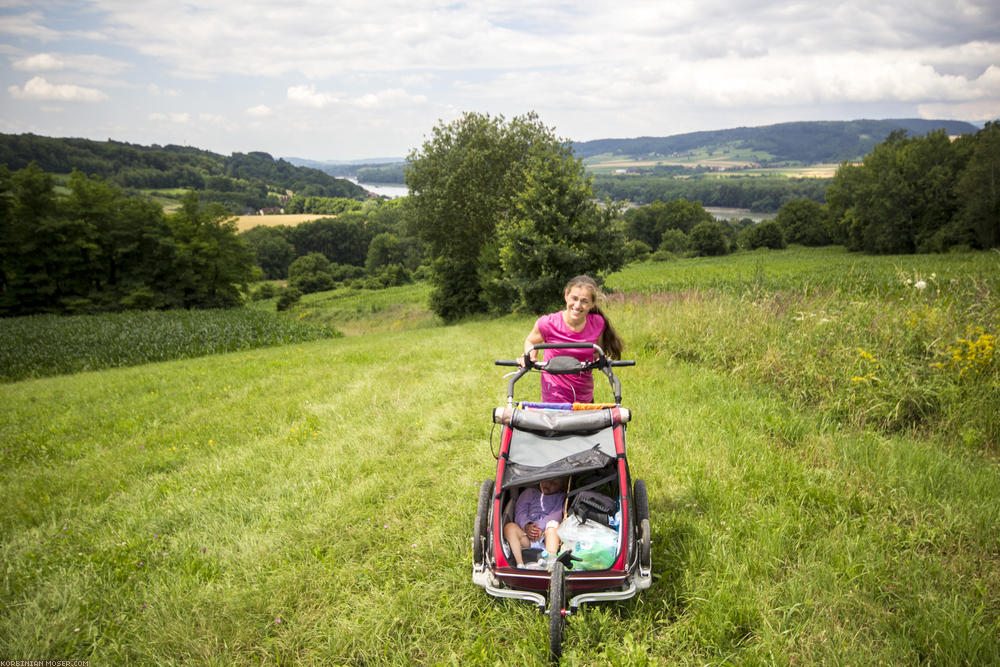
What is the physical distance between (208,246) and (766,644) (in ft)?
123

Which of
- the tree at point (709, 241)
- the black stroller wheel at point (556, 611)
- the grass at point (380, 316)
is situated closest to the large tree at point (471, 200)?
the grass at point (380, 316)

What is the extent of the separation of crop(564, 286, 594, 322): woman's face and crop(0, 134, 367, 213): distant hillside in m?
68.2

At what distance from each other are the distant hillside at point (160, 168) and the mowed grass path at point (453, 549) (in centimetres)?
6626

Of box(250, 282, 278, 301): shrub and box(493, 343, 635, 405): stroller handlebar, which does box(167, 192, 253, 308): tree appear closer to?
box(250, 282, 278, 301): shrub

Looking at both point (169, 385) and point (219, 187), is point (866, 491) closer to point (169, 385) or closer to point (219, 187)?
point (169, 385)

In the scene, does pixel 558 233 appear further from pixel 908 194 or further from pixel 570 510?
pixel 908 194

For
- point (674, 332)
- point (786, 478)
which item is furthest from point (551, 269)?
point (786, 478)

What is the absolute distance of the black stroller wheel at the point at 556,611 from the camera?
218 cm

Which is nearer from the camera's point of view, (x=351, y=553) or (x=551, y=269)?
(x=351, y=553)

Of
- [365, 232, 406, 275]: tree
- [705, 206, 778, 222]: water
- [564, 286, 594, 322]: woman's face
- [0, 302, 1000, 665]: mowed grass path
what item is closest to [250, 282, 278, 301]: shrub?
[365, 232, 406, 275]: tree

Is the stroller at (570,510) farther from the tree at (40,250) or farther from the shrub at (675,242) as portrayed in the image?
the shrub at (675,242)

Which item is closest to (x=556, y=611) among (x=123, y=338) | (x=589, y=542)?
(x=589, y=542)

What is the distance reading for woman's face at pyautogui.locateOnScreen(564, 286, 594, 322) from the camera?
3561 millimetres

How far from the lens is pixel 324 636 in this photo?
2.59 meters
